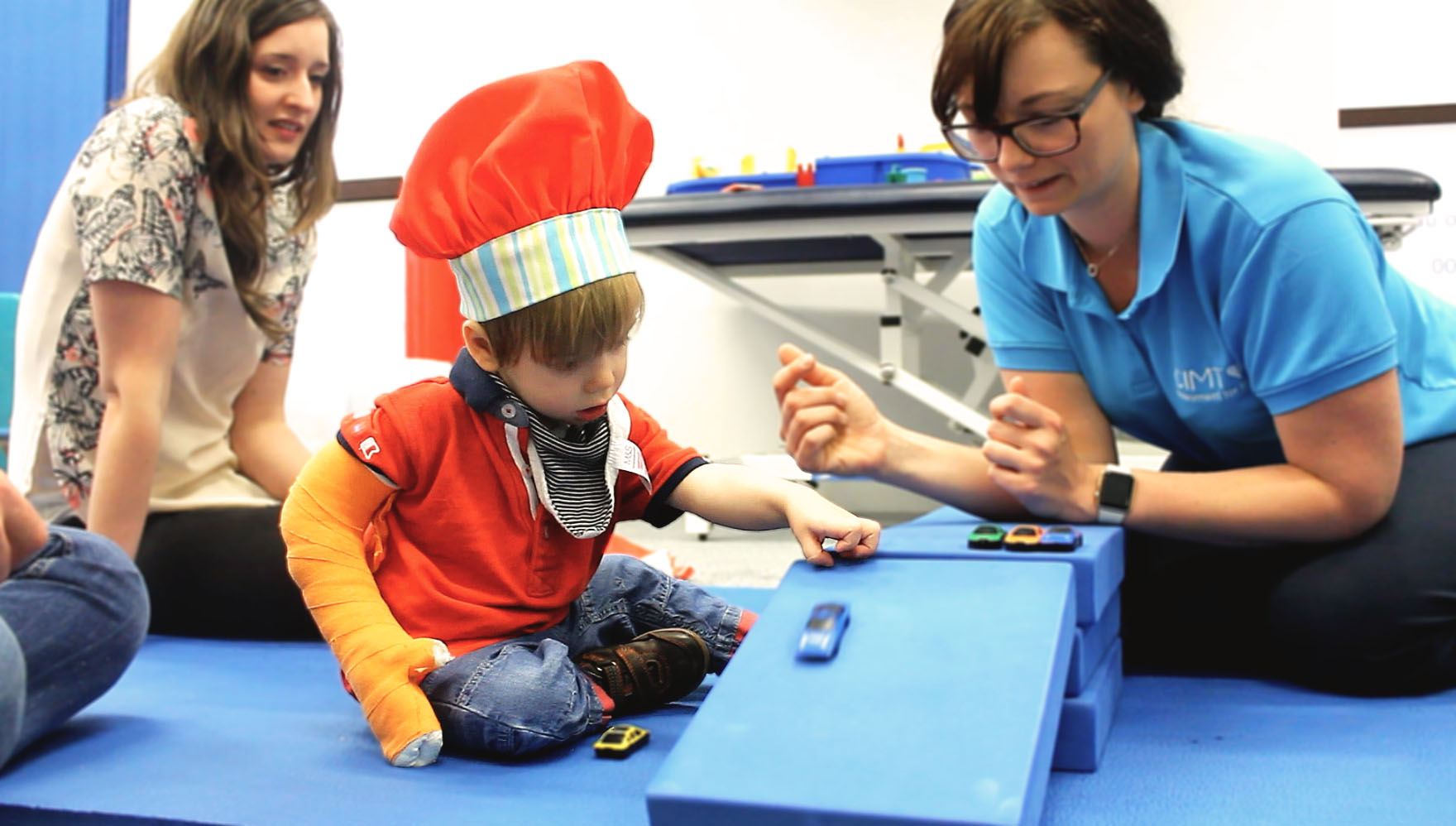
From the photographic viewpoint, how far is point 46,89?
151 inches

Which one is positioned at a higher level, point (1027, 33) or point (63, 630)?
point (1027, 33)

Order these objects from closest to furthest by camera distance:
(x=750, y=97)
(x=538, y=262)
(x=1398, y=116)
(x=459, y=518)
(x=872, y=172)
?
(x=538, y=262) → (x=459, y=518) → (x=872, y=172) → (x=1398, y=116) → (x=750, y=97)

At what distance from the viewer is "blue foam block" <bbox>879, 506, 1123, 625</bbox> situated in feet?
2.89

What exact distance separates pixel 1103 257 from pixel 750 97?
2.30m

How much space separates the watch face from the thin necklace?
0.74ft

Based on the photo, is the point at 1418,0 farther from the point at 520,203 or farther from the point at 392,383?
the point at 520,203

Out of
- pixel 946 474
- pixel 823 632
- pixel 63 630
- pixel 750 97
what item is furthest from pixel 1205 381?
pixel 750 97

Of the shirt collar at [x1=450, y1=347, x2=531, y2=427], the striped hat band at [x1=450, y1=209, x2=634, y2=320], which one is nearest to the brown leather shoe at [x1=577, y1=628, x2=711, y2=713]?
the shirt collar at [x1=450, y1=347, x2=531, y2=427]

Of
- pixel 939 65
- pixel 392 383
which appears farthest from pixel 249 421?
pixel 939 65

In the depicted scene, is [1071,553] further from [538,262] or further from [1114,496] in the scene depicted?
[538,262]

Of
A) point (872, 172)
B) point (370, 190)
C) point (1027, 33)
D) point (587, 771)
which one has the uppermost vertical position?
point (1027, 33)

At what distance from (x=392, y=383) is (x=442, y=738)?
1.90m

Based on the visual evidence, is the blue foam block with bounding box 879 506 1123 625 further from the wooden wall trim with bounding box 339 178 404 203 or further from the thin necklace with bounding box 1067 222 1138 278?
the wooden wall trim with bounding box 339 178 404 203

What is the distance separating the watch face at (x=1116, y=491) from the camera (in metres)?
1.13
